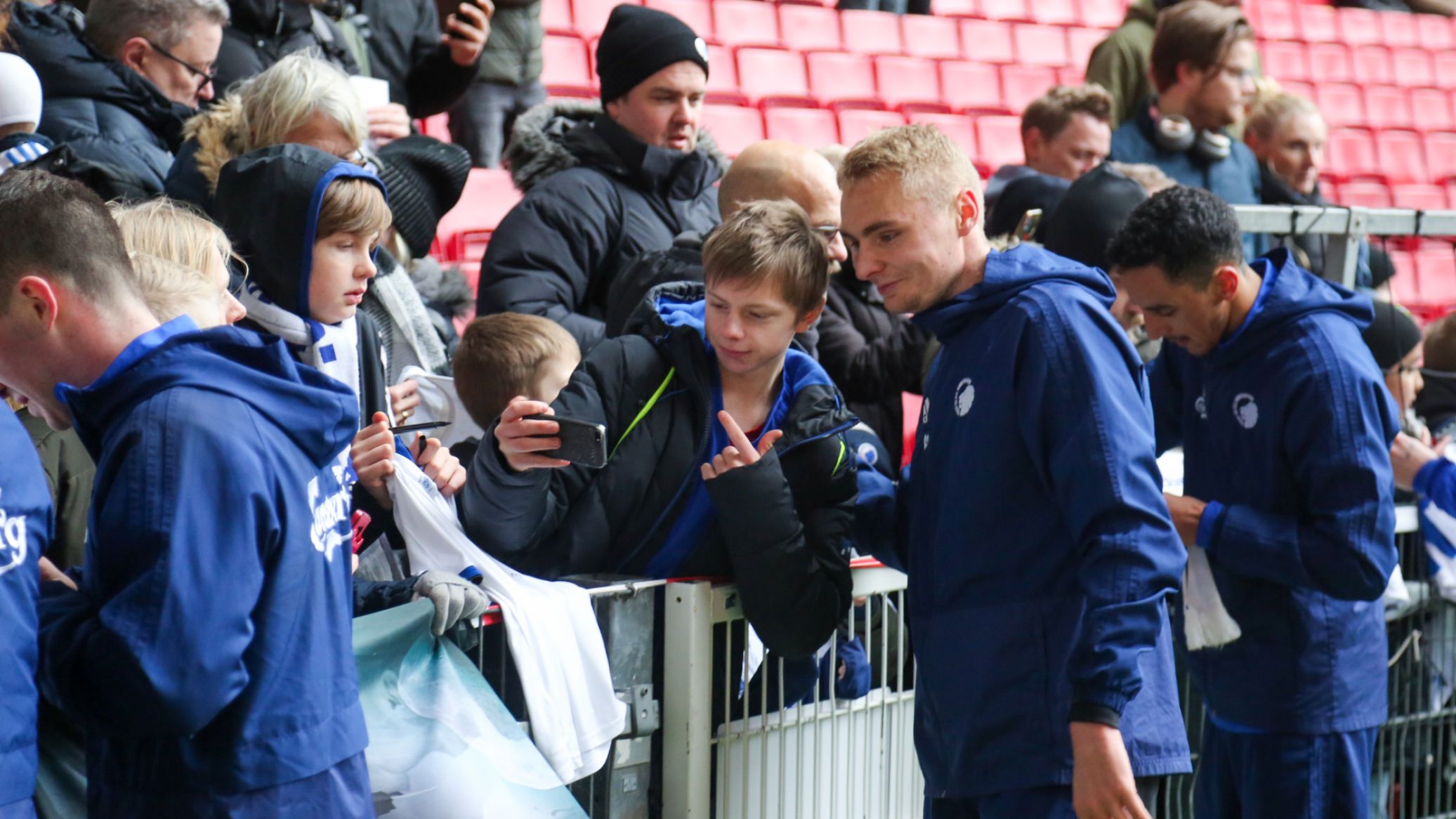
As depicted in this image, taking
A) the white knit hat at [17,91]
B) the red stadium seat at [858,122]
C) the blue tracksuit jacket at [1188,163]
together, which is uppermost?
the red stadium seat at [858,122]

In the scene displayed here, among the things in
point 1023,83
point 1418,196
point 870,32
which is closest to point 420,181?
point 870,32

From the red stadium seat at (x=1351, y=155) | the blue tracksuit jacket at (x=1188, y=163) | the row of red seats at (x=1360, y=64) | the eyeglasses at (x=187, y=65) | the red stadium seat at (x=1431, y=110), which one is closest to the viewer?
the eyeglasses at (x=187, y=65)

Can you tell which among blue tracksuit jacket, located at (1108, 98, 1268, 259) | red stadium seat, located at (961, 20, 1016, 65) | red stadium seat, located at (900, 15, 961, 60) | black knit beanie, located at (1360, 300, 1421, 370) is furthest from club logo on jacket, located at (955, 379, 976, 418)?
red stadium seat, located at (961, 20, 1016, 65)

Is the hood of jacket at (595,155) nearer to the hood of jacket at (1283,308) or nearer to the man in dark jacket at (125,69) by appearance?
the man in dark jacket at (125,69)

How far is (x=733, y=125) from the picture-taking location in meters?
8.05

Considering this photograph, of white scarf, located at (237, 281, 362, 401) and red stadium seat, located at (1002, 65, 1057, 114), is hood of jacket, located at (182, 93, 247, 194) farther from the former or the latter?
red stadium seat, located at (1002, 65, 1057, 114)

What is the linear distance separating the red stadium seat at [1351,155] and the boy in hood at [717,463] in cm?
916

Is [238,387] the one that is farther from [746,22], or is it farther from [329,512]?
[746,22]

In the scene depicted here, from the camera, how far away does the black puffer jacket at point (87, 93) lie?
3.47 m

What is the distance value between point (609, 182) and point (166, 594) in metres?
2.39

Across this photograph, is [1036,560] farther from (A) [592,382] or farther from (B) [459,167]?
(B) [459,167]

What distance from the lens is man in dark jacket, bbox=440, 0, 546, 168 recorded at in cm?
588

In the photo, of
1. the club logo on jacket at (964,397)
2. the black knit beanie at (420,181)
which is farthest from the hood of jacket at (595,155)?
the club logo on jacket at (964,397)

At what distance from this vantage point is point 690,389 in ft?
8.96
